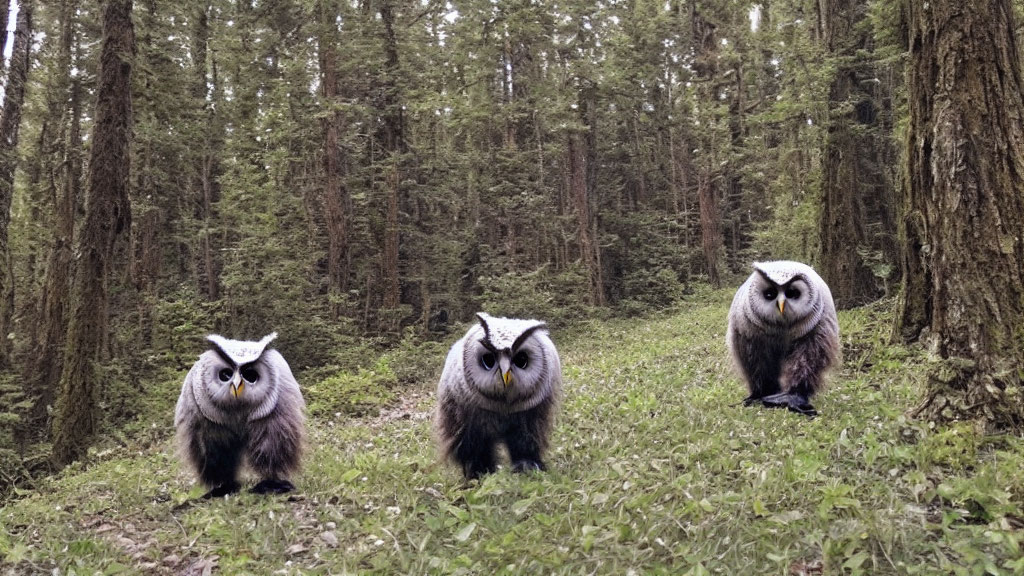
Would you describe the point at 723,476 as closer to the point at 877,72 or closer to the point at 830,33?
the point at 830,33

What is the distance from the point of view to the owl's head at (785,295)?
5.77m

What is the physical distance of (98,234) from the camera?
31.6 feet

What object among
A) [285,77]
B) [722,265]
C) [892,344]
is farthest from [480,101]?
[892,344]

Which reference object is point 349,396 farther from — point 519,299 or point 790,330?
point 790,330

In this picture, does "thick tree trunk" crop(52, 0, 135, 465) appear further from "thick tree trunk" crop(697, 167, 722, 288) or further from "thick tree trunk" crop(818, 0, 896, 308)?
"thick tree trunk" crop(697, 167, 722, 288)

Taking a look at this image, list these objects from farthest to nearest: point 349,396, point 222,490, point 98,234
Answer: point 349,396
point 98,234
point 222,490

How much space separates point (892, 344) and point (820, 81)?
6041mm

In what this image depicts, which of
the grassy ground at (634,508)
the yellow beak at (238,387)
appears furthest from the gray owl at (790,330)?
the yellow beak at (238,387)

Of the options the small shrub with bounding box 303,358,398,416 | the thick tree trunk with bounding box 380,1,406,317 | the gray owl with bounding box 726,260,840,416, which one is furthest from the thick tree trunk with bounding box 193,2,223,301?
the gray owl with bounding box 726,260,840,416

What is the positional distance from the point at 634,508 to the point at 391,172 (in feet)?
53.3

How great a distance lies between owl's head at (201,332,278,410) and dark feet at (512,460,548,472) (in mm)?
2056

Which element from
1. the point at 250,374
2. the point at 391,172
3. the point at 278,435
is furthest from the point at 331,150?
the point at 278,435

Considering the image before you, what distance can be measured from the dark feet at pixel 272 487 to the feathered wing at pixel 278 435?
37 millimetres

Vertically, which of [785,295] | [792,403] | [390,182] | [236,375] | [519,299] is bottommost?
[792,403]
